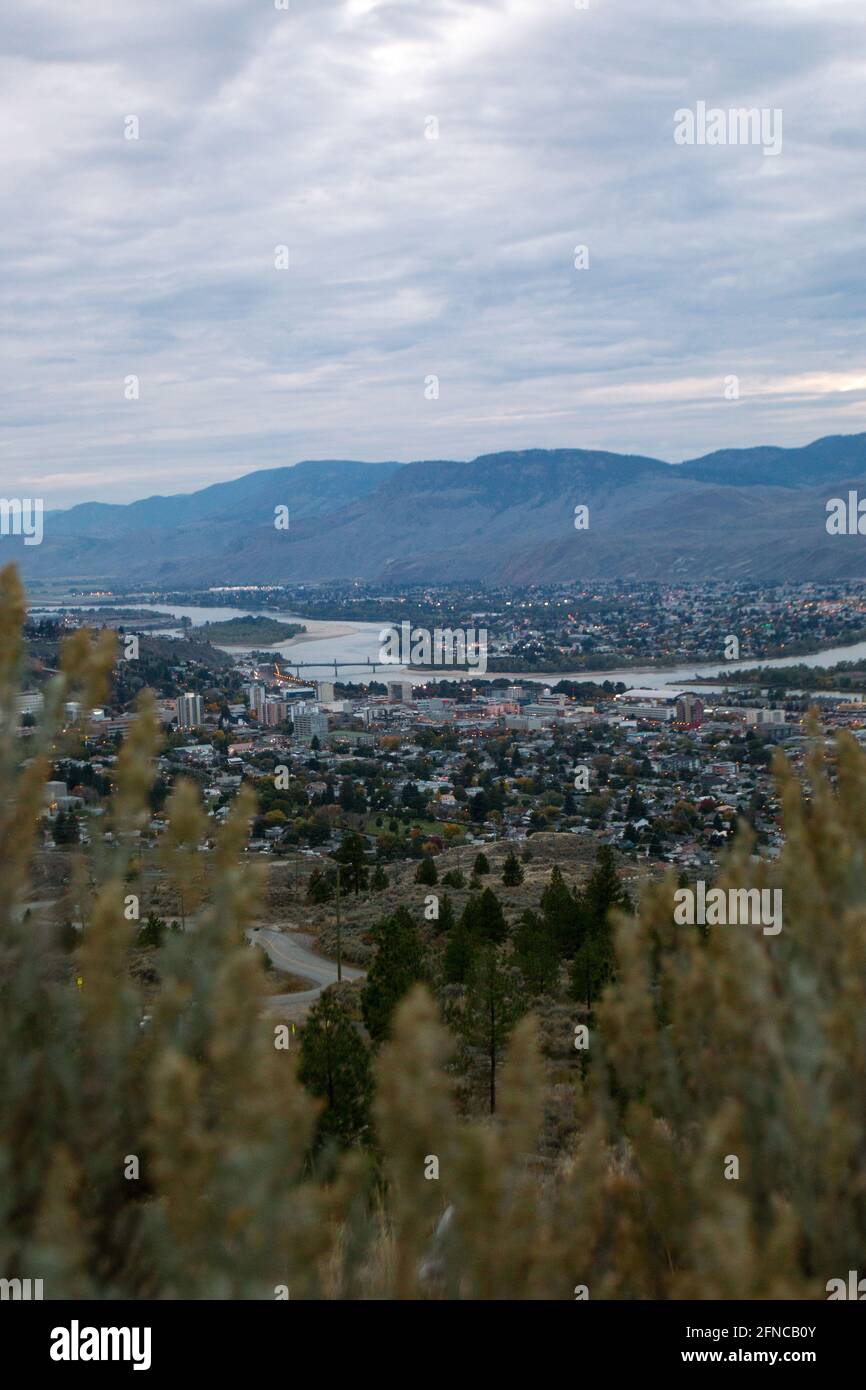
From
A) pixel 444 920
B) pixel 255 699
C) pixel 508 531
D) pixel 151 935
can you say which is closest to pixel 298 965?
pixel 444 920

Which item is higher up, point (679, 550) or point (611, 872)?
point (679, 550)

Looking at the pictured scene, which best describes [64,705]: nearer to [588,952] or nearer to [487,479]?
[588,952]

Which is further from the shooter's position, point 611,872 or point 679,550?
point 679,550

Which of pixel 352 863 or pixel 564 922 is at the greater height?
pixel 564 922

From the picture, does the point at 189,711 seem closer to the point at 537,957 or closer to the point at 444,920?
the point at 444,920

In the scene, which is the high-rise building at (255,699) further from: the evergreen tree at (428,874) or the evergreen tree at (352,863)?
the evergreen tree at (428,874)

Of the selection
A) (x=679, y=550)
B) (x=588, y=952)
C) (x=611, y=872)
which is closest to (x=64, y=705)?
(x=588, y=952)
